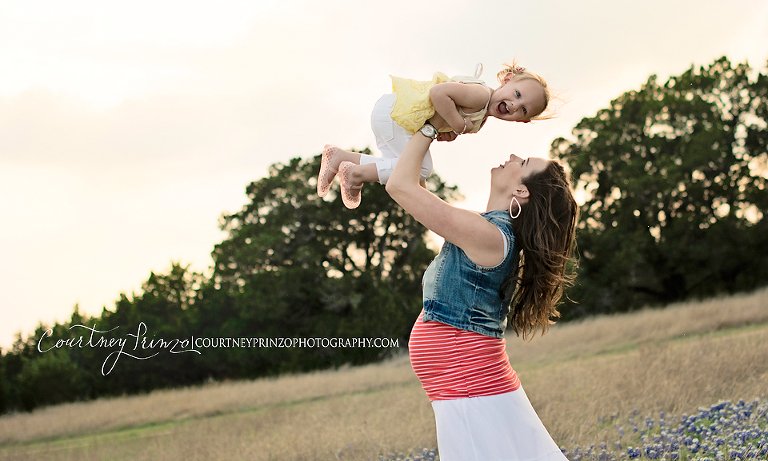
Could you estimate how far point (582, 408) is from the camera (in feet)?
20.4

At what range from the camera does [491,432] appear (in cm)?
240

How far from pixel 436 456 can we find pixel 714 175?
24.0m

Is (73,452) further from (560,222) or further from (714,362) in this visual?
(560,222)

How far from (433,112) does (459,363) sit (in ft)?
3.41

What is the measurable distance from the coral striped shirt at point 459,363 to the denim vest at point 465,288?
0.04 metres

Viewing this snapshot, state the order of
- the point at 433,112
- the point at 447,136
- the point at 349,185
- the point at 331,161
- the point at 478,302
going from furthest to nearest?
1. the point at 331,161
2. the point at 349,185
3. the point at 447,136
4. the point at 433,112
5. the point at 478,302

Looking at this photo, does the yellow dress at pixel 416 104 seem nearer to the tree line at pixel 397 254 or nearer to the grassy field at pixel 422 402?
the grassy field at pixel 422 402

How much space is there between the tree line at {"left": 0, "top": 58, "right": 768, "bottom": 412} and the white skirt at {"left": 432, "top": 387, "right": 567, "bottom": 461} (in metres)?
20.4

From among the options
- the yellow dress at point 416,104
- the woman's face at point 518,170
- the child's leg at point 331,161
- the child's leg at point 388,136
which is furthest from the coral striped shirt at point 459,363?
the child's leg at point 331,161

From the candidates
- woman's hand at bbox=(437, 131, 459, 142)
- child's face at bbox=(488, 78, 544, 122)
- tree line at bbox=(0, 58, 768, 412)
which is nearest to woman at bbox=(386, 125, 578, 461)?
woman's hand at bbox=(437, 131, 459, 142)

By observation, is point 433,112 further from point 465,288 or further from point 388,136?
point 465,288

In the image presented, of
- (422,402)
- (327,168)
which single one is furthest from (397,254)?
(327,168)

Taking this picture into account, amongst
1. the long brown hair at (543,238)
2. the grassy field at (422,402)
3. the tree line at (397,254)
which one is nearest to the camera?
the long brown hair at (543,238)

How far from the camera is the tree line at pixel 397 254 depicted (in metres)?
23.2
